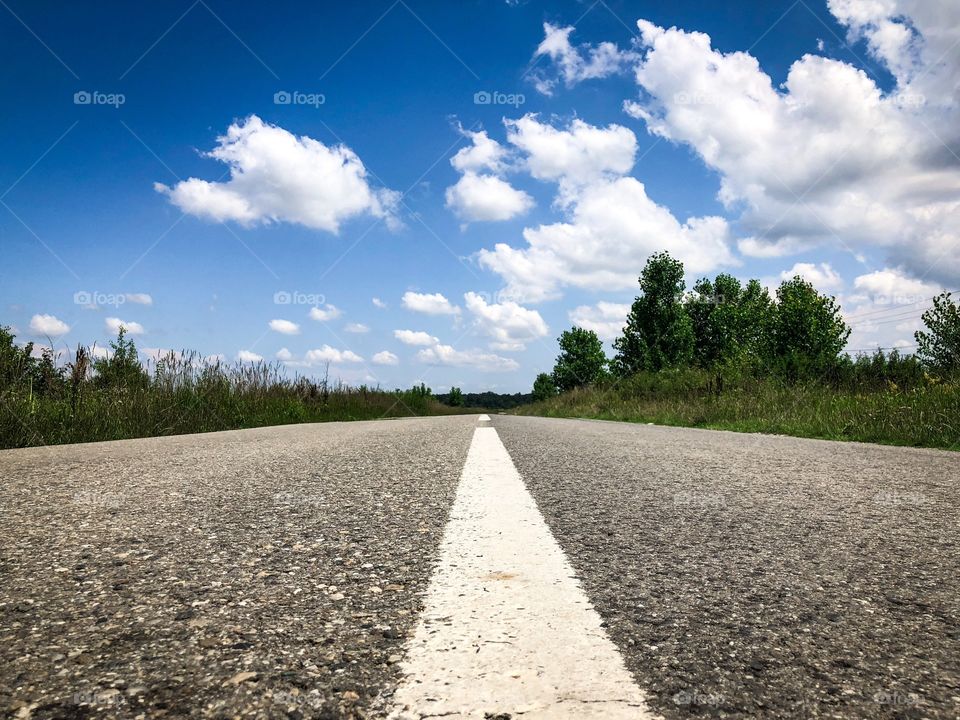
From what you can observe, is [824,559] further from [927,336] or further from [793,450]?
[927,336]

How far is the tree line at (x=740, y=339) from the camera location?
15.1 metres

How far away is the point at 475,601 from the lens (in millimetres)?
1488

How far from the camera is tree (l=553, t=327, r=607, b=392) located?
68725 millimetres

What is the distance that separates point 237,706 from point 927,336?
65.4 feet

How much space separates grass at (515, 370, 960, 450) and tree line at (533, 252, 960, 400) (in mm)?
1211

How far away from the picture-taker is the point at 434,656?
1160 millimetres

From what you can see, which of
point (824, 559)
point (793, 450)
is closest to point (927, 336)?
point (793, 450)

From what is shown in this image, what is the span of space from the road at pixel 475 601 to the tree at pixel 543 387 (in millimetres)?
80068

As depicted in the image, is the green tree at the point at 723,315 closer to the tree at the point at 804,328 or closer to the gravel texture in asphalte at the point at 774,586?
the tree at the point at 804,328

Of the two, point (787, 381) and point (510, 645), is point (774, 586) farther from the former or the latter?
point (787, 381)

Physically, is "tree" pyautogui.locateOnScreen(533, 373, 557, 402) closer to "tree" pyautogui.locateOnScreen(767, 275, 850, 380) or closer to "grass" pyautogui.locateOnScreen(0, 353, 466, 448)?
"tree" pyautogui.locateOnScreen(767, 275, 850, 380)

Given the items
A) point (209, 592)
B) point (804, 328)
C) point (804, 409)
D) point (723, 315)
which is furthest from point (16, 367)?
Answer: point (723, 315)

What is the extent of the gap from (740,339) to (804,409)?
47974 millimetres

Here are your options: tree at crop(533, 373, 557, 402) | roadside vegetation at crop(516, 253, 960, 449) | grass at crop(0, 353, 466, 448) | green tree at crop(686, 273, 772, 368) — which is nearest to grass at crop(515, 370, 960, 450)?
roadside vegetation at crop(516, 253, 960, 449)
